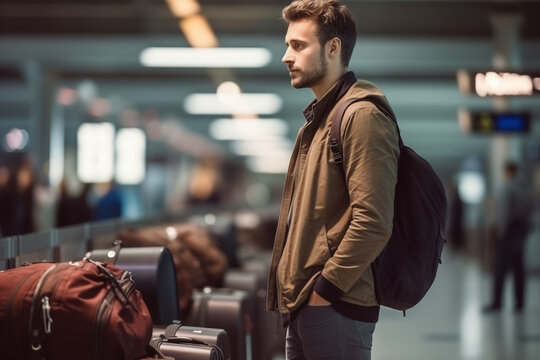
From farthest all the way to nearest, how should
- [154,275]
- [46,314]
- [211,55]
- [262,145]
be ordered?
[262,145]
[211,55]
[154,275]
[46,314]

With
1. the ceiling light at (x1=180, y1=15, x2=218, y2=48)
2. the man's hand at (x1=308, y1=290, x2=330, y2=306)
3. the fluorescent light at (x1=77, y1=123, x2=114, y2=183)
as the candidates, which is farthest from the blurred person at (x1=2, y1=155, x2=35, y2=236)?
A: the fluorescent light at (x1=77, y1=123, x2=114, y2=183)

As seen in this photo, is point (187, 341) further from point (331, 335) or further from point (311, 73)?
point (311, 73)

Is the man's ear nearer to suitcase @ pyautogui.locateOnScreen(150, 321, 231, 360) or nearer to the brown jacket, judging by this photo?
→ the brown jacket

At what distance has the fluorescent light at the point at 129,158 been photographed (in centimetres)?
2480

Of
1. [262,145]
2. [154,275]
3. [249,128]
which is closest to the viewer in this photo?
[154,275]

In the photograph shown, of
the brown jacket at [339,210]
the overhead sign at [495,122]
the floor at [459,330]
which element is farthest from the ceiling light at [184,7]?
the brown jacket at [339,210]

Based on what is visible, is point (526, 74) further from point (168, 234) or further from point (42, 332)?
point (42, 332)

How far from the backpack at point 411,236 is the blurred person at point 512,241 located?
9.52 metres

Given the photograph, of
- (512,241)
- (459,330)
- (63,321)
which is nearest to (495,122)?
(512,241)

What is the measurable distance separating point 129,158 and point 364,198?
22550 millimetres

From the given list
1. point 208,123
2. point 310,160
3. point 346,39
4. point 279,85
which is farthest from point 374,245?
point 208,123

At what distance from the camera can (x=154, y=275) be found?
3814 mm

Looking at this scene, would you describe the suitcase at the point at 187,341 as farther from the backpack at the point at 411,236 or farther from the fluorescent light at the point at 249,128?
the fluorescent light at the point at 249,128

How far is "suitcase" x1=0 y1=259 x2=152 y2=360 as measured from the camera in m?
2.77
